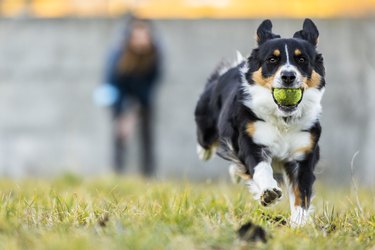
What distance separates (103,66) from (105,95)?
69 cm

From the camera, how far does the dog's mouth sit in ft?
16.3

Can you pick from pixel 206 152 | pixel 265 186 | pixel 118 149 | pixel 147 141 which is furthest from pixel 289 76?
pixel 147 141

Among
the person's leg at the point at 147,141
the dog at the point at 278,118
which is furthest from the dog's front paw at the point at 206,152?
the person's leg at the point at 147,141

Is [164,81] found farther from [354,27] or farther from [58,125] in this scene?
[354,27]

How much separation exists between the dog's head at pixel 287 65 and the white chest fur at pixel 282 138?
0.15m

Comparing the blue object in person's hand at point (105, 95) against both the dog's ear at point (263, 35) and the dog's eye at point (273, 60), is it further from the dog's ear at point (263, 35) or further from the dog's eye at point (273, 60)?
the dog's eye at point (273, 60)

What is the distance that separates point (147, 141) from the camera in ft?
38.5

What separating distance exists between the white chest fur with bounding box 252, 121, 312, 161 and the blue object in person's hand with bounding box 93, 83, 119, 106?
240 inches

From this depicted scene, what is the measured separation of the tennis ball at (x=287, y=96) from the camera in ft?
16.3

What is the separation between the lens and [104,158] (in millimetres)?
11977

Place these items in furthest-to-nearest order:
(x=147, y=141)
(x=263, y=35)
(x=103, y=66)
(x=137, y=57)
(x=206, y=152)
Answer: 1. (x=103, y=66)
2. (x=147, y=141)
3. (x=137, y=57)
4. (x=206, y=152)
5. (x=263, y=35)

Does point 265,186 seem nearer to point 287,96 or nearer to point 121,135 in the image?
point 287,96

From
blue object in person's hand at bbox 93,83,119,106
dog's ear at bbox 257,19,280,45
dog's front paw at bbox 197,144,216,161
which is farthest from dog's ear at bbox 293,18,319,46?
blue object in person's hand at bbox 93,83,119,106

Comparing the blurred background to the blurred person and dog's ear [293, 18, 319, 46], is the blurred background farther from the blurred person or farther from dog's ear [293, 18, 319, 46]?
dog's ear [293, 18, 319, 46]
